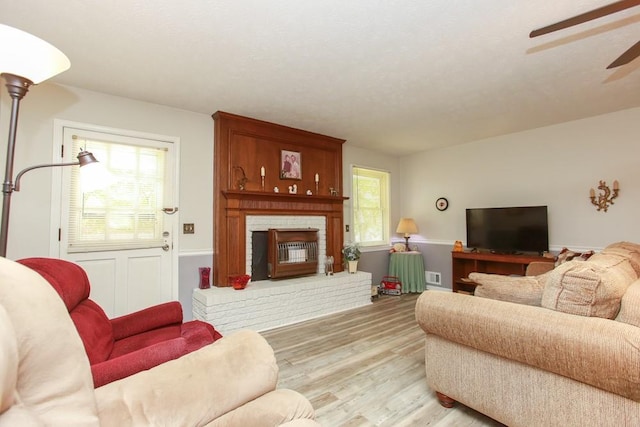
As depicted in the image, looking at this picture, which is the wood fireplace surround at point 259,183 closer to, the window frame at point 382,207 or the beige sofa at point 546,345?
the window frame at point 382,207

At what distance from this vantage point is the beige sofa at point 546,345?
1.26 metres

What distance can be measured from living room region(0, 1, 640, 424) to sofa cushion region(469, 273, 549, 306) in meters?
1.67

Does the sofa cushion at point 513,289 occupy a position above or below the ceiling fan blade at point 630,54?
below

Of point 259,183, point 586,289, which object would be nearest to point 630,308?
point 586,289

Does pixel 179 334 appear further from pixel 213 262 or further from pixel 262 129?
pixel 262 129

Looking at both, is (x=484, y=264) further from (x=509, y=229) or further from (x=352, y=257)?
(x=352, y=257)

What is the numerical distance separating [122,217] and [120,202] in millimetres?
155

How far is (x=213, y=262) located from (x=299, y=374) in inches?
68.4

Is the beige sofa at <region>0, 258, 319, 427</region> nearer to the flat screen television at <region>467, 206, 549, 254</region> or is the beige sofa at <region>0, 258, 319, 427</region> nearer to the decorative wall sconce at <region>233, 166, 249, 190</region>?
the decorative wall sconce at <region>233, 166, 249, 190</region>

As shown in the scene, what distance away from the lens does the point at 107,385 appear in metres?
0.89

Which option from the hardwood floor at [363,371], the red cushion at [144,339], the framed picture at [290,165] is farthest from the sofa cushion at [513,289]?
the framed picture at [290,165]

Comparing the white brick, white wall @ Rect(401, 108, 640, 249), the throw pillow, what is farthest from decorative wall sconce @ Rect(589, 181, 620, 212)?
the white brick

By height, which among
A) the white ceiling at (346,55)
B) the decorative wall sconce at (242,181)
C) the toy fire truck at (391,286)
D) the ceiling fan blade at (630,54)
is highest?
the white ceiling at (346,55)

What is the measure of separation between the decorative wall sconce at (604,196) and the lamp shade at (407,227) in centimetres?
233
